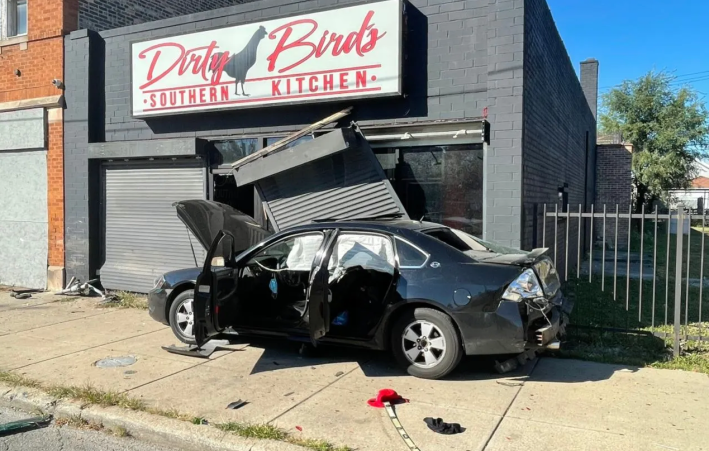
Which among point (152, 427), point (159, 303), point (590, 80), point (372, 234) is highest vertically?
point (590, 80)

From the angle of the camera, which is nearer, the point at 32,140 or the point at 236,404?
the point at 236,404

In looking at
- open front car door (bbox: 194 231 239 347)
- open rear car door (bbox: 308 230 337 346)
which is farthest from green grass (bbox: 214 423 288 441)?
open front car door (bbox: 194 231 239 347)

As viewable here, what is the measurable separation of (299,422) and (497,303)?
206cm

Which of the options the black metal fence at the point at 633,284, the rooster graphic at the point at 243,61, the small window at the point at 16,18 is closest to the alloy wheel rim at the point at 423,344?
the black metal fence at the point at 633,284

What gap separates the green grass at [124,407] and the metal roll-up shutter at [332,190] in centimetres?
411

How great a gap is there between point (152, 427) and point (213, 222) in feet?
11.8

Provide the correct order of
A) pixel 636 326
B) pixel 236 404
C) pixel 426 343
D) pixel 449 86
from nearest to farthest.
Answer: pixel 236 404, pixel 426 343, pixel 636 326, pixel 449 86

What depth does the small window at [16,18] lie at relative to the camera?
11.8 m

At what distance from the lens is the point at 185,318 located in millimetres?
6930

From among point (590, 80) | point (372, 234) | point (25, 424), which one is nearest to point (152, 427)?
point (25, 424)

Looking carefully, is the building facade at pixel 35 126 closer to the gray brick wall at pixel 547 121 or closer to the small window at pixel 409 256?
the small window at pixel 409 256

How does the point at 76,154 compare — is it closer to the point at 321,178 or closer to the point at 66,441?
the point at 321,178

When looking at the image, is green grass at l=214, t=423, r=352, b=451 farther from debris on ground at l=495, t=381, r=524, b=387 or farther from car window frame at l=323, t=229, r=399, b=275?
debris on ground at l=495, t=381, r=524, b=387

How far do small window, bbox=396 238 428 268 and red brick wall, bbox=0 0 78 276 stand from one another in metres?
8.20
